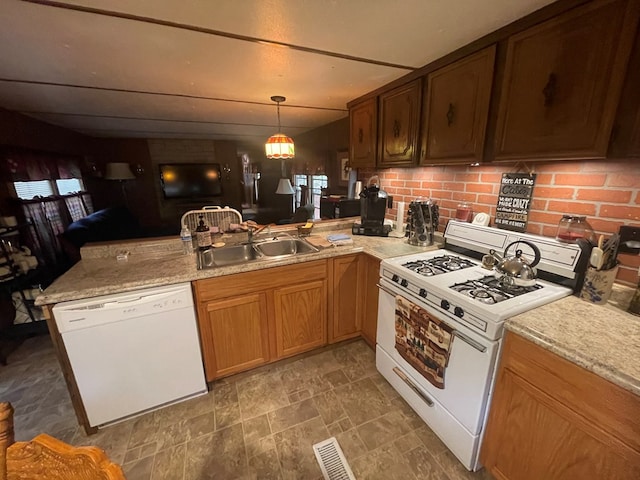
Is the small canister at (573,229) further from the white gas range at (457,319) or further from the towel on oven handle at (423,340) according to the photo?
the towel on oven handle at (423,340)

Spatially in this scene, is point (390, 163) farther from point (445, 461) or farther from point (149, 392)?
point (149, 392)

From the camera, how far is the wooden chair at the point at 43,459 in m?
0.51

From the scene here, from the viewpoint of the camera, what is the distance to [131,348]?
1463 mm

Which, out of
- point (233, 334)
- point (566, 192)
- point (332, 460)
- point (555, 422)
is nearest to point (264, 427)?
point (332, 460)

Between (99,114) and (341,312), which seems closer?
(341,312)

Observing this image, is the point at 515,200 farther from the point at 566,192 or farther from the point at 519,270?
the point at 519,270

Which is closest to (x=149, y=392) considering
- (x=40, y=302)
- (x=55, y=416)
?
(x=55, y=416)

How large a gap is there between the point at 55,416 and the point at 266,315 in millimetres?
1413

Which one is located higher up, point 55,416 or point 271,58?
point 271,58

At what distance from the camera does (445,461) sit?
1.35m

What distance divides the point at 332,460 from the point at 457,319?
38.8 inches

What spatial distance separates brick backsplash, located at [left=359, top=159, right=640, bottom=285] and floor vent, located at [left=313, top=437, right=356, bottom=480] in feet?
5.26

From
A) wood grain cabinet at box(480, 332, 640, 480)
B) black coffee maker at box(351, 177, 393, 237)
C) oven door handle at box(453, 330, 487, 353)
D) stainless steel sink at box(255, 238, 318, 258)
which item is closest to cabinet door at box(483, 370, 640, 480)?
wood grain cabinet at box(480, 332, 640, 480)

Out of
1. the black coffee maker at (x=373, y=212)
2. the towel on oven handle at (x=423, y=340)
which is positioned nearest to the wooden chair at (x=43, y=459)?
the towel on oven handle at (x=423, y=340)
